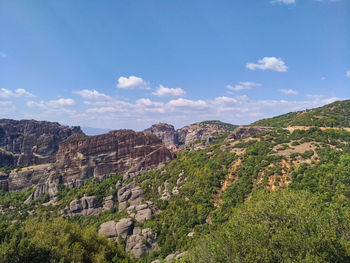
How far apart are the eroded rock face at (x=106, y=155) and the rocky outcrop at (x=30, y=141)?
37.4 meters

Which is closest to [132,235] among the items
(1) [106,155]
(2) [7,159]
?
(1) [106,155]

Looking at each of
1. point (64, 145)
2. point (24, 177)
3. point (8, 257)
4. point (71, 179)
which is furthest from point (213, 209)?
point (24, 177)

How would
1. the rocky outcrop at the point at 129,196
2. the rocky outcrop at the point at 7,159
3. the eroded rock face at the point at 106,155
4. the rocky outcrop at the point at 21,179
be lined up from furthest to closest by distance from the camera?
the rocky outcrop at the point at 7,159, the rocky outcrop at the point at 21,179, the eroded rock face at the point at 106,155, the rocky outcrop at the point at 129,196

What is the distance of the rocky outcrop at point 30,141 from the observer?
123m

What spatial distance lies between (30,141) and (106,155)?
239ft

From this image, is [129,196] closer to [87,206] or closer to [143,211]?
[143,211]

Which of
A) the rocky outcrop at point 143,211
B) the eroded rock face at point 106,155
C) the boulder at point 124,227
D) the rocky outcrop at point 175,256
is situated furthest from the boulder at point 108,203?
the rocky outcrop at point 175,256

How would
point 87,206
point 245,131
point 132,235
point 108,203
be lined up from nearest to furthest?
point 132,235 < point 87,206 < point 108,203 < point 245,131

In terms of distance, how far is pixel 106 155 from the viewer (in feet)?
317

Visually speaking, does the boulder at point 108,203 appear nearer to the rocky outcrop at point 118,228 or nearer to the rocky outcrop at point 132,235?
the rocky outcrop at point 132,235

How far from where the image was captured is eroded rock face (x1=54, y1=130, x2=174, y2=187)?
93250 mm

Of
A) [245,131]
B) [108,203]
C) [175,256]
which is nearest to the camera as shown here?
[175,256]

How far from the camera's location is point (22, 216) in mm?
74250

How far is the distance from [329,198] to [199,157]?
46.7m
